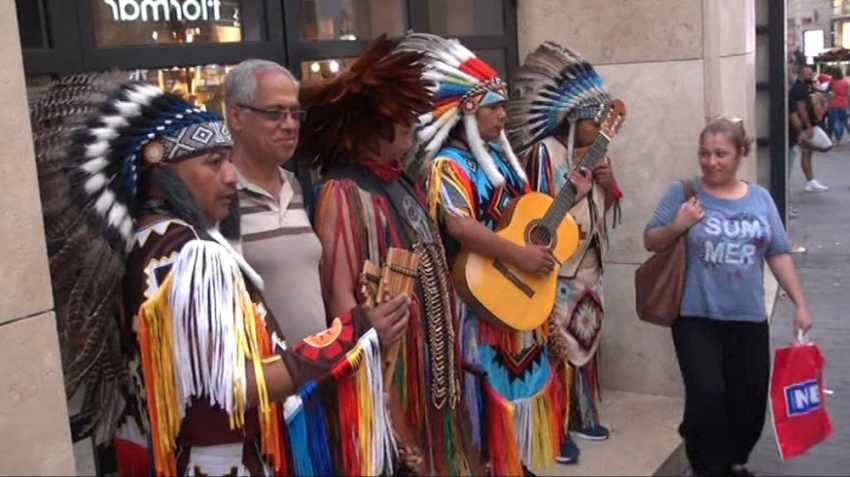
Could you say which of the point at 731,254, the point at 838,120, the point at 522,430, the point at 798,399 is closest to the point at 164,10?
the point at 522,430

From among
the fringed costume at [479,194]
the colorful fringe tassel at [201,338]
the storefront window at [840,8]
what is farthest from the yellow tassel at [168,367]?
the storefront window at [840,8]

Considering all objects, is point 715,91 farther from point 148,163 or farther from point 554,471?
point 148,163

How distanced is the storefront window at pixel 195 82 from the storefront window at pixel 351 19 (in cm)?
50

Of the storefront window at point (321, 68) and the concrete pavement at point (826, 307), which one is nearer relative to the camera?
the storefront window at point (321, 68)

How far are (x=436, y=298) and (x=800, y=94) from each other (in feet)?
31.8

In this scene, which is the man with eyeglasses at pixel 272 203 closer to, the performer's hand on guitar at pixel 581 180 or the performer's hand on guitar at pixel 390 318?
the performer's hand on guitar at pixel 390 318

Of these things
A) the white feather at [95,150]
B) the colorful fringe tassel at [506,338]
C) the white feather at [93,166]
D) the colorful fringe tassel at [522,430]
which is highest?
the white feather at [95,150]

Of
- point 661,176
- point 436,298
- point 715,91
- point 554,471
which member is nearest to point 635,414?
point 554,471

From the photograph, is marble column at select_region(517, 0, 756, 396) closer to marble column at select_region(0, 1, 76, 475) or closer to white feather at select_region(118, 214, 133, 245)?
white feather at select_region(118, 214, 133, 245)

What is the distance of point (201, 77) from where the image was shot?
3.62 metres

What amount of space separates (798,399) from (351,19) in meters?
2.40

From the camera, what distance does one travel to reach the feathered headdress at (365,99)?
3066mm

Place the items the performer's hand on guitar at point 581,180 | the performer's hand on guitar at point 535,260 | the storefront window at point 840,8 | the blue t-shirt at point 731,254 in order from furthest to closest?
1. the storefront window at point 840,8
2. the performer's hand on guitar at point 581,180
3. the blue t-shirt at point 731,254
4. the performer's hand on guitar at point 535,260

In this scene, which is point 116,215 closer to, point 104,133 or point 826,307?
point 104,133
